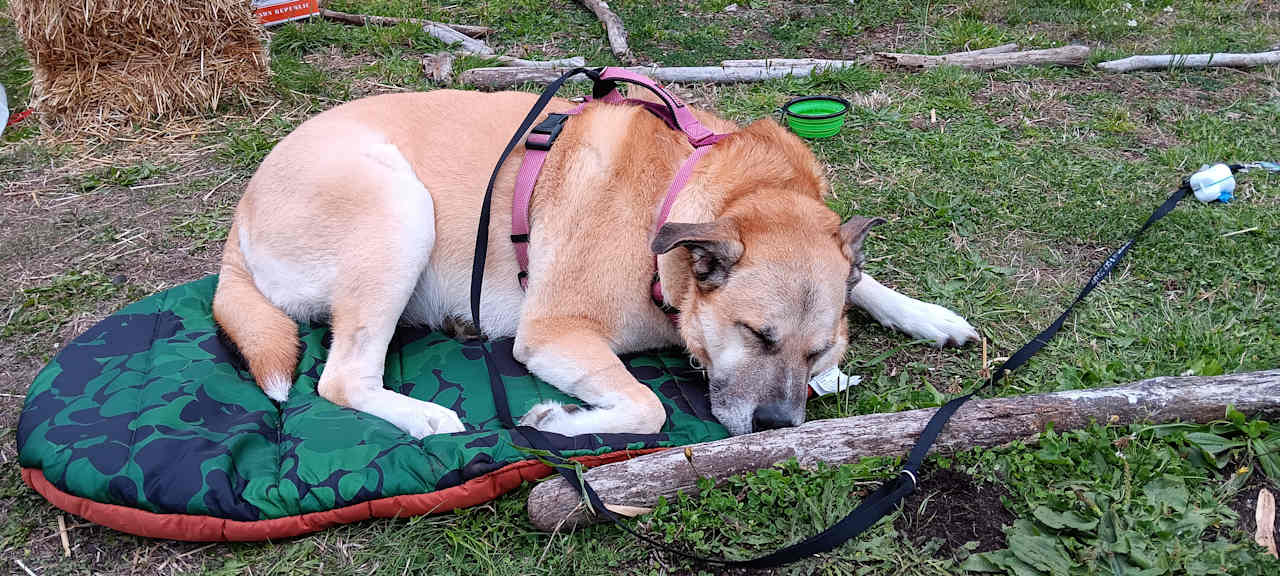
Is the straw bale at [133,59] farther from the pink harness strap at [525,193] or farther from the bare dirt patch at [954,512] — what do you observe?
the bare dirt patch at [954,512]

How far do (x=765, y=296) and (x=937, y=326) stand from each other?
39.4 inches

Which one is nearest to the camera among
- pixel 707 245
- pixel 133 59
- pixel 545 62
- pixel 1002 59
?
pixel 707 245

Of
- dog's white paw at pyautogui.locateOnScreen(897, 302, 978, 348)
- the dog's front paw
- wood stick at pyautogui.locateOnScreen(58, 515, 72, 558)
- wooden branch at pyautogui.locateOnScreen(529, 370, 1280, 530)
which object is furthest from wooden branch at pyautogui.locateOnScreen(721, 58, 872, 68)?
wood stick at pyautogui.locateOnScreen(58, 515, 72, 558)

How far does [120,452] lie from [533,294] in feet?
4.65

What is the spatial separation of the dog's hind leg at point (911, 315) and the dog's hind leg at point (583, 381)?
98cm

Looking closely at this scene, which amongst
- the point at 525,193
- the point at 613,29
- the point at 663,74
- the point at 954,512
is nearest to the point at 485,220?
the point at 525,193

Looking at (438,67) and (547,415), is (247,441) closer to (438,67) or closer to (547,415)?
(547,415)

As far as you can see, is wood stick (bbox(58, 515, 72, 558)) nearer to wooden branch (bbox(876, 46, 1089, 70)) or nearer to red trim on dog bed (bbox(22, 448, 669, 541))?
red trim on dog bed (bbox(22, 448, 669, 541))

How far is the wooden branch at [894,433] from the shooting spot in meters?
2.28

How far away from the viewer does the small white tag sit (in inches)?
115

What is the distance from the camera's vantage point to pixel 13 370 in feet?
10.5

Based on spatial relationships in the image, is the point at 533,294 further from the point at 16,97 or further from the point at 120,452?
the point at 16,97

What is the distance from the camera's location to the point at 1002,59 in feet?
18.7

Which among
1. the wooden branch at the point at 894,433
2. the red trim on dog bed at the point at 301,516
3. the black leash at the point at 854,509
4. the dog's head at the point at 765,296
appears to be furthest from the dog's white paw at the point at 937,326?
the red trim on dog bed at the point at 301,516
